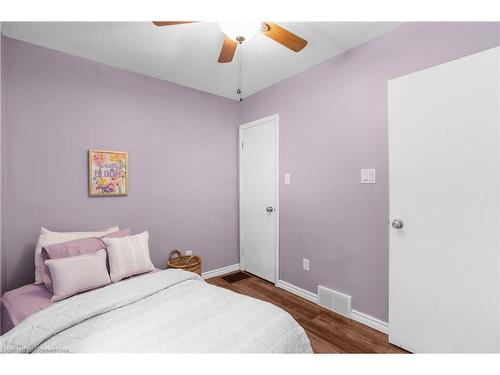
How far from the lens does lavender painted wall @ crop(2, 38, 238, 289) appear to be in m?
1.93

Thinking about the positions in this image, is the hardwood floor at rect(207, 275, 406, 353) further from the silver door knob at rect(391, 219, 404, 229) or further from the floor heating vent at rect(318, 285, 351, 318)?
the silver door knob at rect(391, 219, 404, 229)

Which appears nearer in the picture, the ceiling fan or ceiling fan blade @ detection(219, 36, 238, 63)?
the ceiling fan

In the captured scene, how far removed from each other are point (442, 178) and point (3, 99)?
Answer: 3230mm

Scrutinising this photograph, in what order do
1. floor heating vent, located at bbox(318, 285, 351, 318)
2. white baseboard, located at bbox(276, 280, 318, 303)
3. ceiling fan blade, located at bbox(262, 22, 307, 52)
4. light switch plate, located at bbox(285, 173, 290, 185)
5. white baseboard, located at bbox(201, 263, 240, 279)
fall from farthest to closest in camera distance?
white baseboard, located at bbox(201, 263, 240, 279) < light switch plate, located at bbox(285, 173, 290, 185) < white baseboard, located at bbox(276, 280, 318, 303) < floor heating vent, located at bbox(318, 285, 351, 318) < ceiling fan blade, located at bbox(262, 22, 307, 52)

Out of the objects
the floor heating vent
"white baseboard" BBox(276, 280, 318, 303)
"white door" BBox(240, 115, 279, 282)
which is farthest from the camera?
"white door" BBox(240, 115, 279, 282)

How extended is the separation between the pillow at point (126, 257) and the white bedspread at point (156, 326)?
0.30m

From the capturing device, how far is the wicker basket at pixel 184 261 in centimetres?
255

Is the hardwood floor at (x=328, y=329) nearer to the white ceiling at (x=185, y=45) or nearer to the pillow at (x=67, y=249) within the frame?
the pillow at (x=67, y=249)

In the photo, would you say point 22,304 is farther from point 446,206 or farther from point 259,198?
point 446,206

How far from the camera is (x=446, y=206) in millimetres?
1509

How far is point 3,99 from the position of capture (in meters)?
1.84

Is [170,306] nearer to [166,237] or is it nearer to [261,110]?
[166,237]

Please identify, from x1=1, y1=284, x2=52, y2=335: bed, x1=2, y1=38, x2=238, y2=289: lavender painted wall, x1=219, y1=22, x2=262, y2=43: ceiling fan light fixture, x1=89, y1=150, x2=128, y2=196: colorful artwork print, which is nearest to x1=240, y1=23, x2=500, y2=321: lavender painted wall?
x1=2, y1=38, x2=238, y2=289: lavender painted wall
